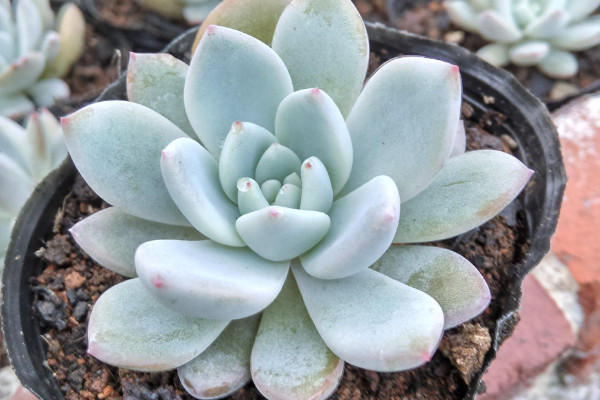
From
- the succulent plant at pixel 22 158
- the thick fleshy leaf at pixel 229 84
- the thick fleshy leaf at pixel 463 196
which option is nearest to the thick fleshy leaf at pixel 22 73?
the succulent plant at pixel 22 158

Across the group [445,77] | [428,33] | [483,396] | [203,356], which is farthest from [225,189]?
[428,33]

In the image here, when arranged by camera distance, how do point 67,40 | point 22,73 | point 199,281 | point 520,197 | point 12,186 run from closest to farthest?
point 199,281, point 520,197, point 12,186, point 22,73, point 67,40

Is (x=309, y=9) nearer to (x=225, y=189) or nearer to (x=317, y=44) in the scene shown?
(x=317, y=44)

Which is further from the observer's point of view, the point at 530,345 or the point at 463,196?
the point at 530,345

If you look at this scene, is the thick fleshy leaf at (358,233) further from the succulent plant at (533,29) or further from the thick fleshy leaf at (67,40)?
the thick fleshy leaf at (67,40)

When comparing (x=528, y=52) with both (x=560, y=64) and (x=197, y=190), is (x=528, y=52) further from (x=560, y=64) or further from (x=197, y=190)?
(x=197, y=190)

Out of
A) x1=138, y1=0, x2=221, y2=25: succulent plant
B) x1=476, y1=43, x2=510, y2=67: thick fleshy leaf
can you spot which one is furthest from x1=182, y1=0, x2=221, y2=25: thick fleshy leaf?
x1=476, y1=43, x2=510, y2=67: thick fleshy leaf

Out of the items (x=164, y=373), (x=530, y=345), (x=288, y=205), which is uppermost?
(x=288, y=205)

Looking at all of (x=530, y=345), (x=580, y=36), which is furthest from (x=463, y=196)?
(x=580, y=36)
